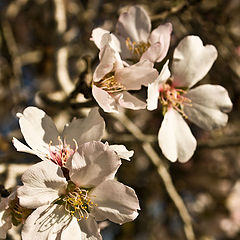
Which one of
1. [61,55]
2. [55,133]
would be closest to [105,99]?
[55,133]

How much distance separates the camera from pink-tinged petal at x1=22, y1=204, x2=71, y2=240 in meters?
1.03

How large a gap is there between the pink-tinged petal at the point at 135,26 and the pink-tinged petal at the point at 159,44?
0.07m

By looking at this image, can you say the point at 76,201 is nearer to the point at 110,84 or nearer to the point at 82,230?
the point at 82,230

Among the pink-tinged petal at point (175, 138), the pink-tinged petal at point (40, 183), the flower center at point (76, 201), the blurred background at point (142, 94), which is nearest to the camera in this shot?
the pink-tinged petal at point (40, 183)

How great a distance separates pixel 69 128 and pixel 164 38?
0.36 meters

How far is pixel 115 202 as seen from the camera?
1065mm

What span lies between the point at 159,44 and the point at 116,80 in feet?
0.49

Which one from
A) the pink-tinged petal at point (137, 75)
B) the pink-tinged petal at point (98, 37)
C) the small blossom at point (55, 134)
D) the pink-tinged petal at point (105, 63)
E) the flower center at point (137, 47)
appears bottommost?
the small blossom at point (55, 134)

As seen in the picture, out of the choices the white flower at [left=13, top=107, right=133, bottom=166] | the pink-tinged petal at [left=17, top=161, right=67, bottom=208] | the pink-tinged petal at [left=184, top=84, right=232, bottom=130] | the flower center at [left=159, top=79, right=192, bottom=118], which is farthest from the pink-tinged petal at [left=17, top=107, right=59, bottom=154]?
the pink-tinged petal at [left=184, top=84, right=232, bottom=130]

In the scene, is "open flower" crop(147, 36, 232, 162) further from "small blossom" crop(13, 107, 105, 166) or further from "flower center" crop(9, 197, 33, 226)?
"flower center" crop(9, 197, 33, 226)

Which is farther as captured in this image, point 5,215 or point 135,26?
point 135,26

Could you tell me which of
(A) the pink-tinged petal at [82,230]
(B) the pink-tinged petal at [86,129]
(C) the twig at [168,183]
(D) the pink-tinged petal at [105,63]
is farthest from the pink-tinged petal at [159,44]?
(C) the twig at [168,183]

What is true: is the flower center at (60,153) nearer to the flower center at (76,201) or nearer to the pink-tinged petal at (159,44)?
the flower center at (76,201)

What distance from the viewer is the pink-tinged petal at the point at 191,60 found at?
52.6 inches
